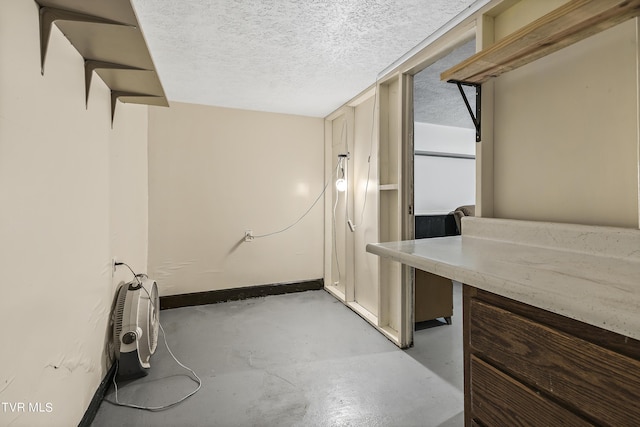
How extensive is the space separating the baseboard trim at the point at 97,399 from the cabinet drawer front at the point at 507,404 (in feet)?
5.86

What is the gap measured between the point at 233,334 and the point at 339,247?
157 centimetres

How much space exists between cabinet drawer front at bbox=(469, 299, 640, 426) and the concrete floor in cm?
91

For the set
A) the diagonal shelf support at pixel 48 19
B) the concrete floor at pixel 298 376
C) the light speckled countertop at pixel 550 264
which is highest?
the diagonal shelf support at pixel 48 19

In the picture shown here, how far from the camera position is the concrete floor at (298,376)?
1.60 meters

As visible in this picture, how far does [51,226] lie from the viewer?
119cm

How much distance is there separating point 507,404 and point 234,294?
299cm

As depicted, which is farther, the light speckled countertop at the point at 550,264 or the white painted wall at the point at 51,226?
the white painted wall at the point at 51,226

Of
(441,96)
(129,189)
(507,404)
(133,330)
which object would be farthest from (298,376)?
(441,96)

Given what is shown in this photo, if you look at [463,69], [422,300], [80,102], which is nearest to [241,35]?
[80,102]

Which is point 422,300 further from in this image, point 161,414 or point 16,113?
point 16,113

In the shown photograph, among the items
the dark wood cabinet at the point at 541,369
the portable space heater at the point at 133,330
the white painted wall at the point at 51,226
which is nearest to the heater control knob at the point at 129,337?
the portable space heater at the point at 133,330

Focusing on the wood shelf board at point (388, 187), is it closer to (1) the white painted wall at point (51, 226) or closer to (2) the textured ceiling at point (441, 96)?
(2) the textured ceiling at point (441, 96)

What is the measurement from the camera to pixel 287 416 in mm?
1603

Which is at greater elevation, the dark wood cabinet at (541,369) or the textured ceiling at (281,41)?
the textured ceiling at (281,41)
